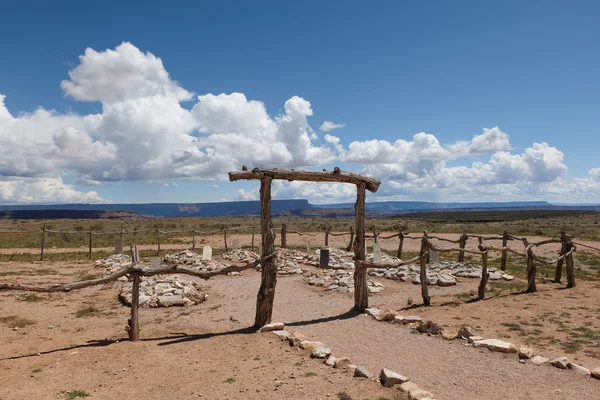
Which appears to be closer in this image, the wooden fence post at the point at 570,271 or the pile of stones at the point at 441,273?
the wooden fence post at the point at 570,271

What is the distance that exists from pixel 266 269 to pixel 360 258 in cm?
298

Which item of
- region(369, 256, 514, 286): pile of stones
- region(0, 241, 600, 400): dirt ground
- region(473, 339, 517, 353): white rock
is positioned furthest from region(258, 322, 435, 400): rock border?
region(369, 256, 514, 286): pile of stones

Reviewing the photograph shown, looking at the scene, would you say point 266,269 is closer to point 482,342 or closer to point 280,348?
point 280,348

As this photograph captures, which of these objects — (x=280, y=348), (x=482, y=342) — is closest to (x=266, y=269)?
(x=280, y=348)

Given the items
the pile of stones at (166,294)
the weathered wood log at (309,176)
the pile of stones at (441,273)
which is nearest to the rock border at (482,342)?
the weathered wood log at (309,176)

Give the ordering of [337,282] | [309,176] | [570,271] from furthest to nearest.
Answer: [337,282]
[570,271]
[309,176]

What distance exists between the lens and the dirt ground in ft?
19.4

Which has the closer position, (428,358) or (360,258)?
(428,358)

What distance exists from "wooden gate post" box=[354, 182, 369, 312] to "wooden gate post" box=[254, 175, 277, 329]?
2.71m

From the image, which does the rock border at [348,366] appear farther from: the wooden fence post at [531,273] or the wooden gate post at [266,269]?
the wooden fence post at [531,273]

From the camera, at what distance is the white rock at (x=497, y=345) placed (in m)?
7.46

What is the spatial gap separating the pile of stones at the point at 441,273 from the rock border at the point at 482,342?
579 cm

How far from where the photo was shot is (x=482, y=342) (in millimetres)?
7805

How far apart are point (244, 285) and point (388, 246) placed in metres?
19.1
